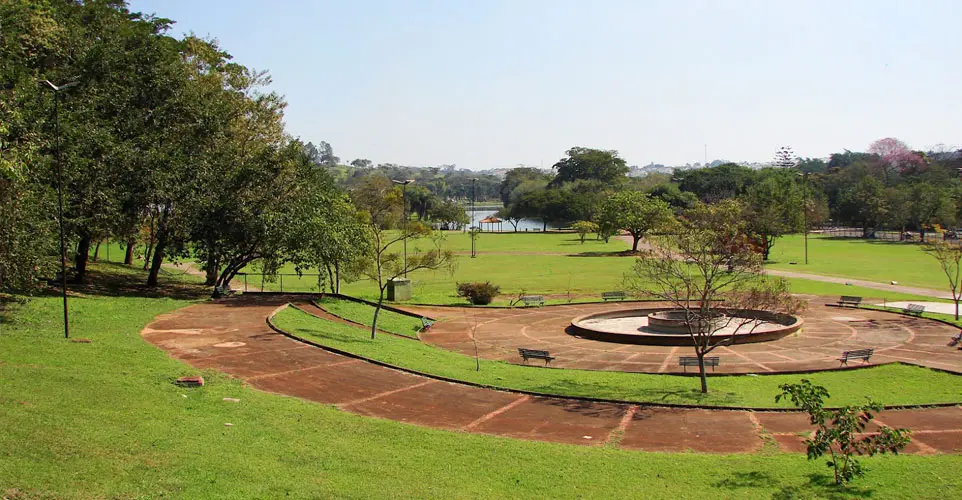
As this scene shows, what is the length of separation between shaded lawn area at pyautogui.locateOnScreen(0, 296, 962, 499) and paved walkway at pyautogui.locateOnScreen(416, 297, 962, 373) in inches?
409

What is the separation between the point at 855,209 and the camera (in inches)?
4284

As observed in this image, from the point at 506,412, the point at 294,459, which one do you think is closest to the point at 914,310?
the point at 506,412

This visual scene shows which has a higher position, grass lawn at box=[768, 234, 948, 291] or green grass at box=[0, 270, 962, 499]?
grass lawn at box=[768, 234, 948, 291]

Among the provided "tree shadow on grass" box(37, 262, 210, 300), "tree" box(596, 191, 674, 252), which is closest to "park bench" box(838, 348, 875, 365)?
"tree shadow on grass" box(37, 262, 210, 300)

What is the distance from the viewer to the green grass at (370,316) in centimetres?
3172

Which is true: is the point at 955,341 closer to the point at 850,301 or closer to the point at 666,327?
the point at 850,301

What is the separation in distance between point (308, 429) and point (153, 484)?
443cm

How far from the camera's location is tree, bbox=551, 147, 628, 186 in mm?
153125

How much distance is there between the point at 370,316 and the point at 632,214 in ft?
165

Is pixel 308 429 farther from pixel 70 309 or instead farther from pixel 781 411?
pixel 70 309

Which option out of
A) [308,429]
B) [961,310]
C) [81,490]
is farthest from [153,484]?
[961,310]

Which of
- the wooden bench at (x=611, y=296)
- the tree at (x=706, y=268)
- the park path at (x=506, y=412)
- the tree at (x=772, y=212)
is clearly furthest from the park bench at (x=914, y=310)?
the tree at (x=772, y=212)

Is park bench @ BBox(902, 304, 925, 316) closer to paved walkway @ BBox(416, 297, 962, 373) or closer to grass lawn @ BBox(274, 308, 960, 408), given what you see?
paved walkway @ BBox(416, 297, 962, 373)

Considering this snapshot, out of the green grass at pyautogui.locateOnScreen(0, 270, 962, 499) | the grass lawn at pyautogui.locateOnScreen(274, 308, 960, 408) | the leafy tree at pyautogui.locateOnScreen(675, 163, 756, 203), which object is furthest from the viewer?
the leafy tree at pyautogui.locateOnScreen(675, 163, 756, 203)
